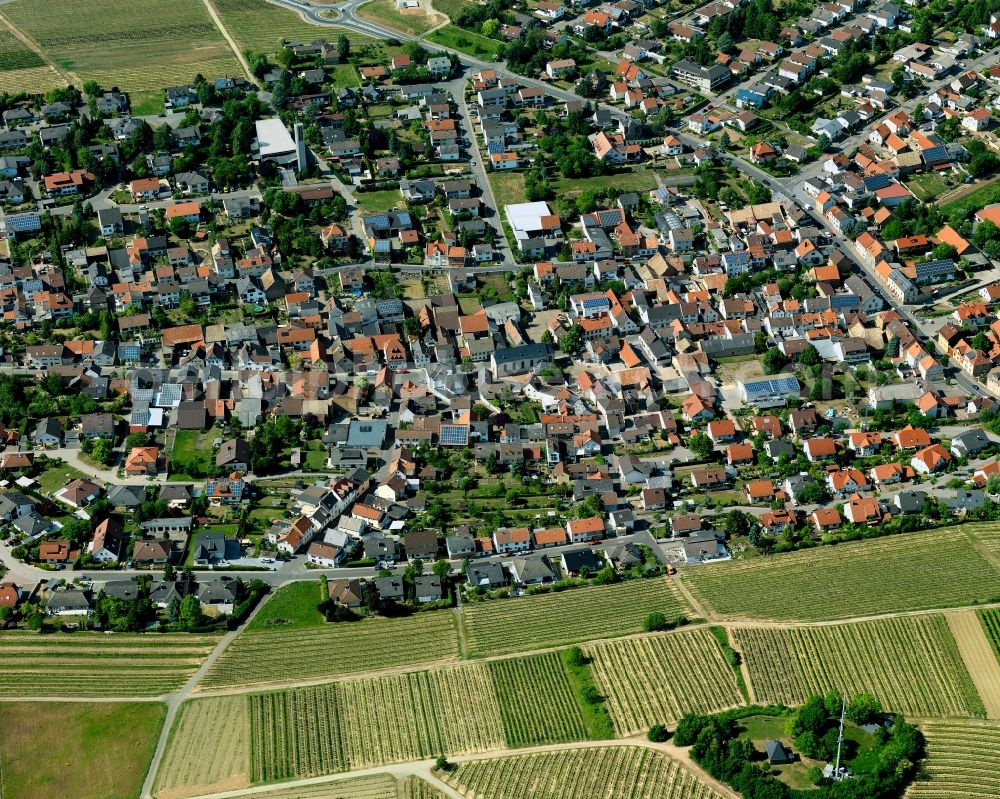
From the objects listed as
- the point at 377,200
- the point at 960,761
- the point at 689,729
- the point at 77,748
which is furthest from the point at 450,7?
the point at 960,761

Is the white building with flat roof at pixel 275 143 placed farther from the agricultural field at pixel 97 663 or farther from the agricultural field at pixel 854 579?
the agricultural field at pixel 854 579

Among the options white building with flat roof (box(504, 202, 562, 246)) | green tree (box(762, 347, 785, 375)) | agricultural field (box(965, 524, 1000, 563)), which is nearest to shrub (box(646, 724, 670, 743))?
agricultural field (box(965, 524, 1000, 563))

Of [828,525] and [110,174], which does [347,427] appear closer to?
[828,525]

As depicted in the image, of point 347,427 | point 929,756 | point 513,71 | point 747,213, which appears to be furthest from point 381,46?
point 929,756

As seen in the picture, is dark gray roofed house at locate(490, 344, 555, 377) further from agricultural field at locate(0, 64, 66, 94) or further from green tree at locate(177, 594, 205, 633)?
agricultural field at locate(0, 64, 66, 94)

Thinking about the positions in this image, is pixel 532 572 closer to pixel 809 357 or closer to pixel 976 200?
pixel 809 357

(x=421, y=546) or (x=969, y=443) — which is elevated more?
(x=969, y=443)
